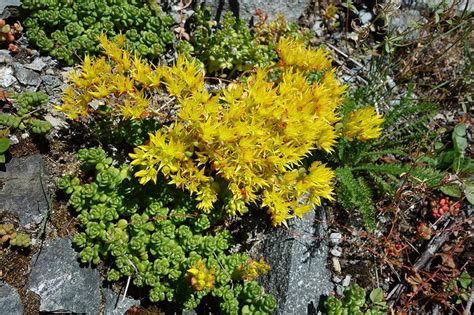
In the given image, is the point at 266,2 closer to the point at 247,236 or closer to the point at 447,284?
the point at 247,236

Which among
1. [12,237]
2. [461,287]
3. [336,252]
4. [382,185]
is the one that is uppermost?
[382,185]

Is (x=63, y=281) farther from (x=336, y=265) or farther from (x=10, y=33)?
(x=336, y=265)

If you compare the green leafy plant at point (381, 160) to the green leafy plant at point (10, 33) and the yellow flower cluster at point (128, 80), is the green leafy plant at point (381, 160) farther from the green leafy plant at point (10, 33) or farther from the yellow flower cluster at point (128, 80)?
the green leafy plant at point (10, 33)

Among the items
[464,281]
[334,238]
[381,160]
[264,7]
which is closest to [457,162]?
[381,160]

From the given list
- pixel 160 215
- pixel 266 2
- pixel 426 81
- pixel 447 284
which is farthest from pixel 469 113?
pixel 160 215

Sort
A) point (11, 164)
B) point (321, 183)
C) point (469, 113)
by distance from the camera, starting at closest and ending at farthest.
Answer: point (321, 183) → point (11, 164) → point (469, 113)

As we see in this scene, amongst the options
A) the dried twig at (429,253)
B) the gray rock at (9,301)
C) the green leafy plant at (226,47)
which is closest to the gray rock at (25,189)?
the gray rock at (9,301)
